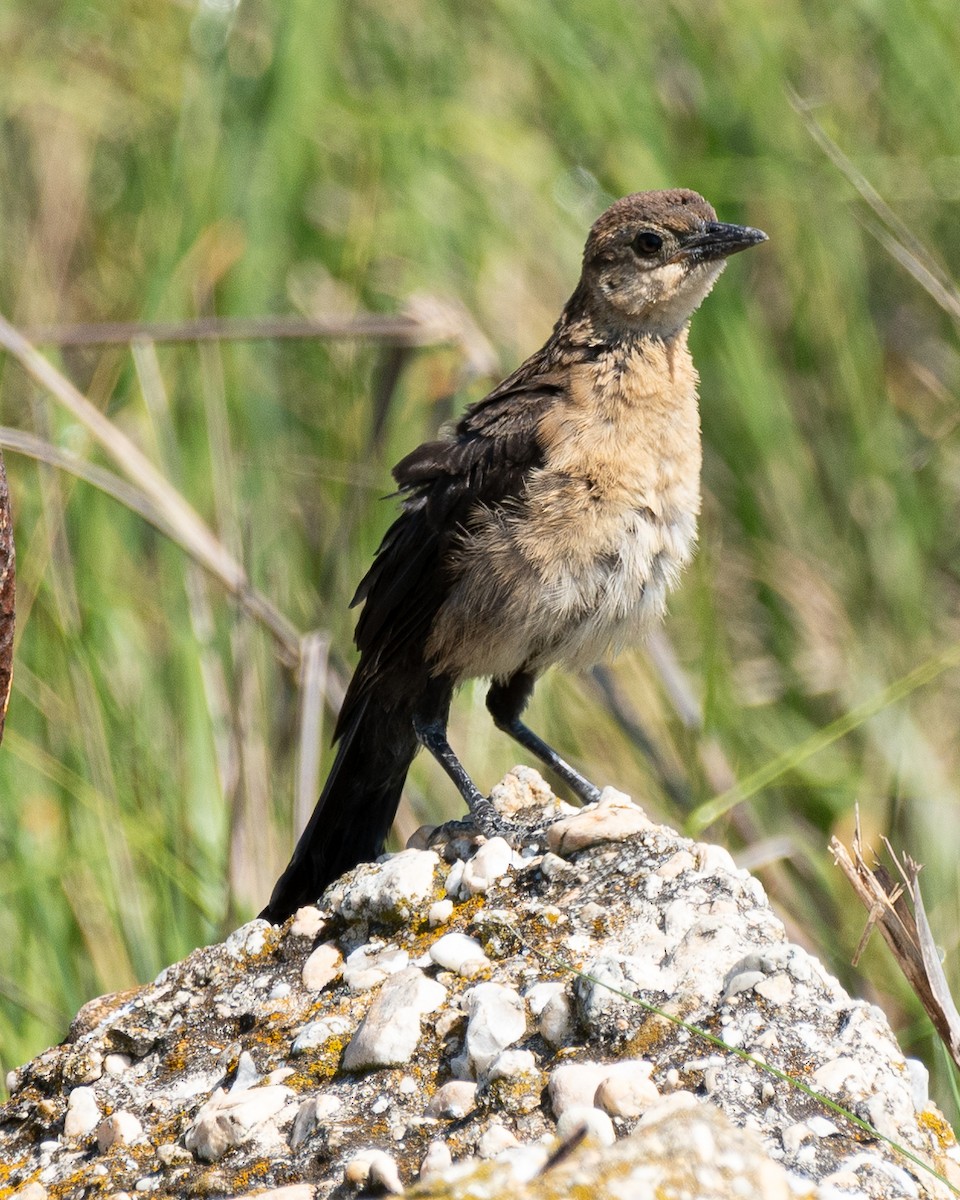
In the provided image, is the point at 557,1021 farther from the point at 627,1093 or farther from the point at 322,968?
the point at 322,968

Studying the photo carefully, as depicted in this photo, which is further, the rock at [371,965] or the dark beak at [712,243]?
the dark beak at [712,243]

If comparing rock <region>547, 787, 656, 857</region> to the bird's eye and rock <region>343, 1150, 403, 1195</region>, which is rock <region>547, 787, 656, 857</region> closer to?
rock <region>343, 1150, 403, 1195</region>

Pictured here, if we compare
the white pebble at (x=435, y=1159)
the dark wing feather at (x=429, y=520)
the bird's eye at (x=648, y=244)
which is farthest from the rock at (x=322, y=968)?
the bird's eye at (x=648, y=244)

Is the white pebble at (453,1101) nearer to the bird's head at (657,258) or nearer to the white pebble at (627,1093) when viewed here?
the white pebble at (627,1093)

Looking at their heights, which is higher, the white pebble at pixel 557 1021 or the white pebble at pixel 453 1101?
the white pebble at pixel 557 1021

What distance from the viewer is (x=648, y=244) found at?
159 inches

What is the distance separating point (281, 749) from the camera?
171 inches

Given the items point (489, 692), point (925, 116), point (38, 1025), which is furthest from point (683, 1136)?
point (925, 116)

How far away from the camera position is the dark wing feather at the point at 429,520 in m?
3.74

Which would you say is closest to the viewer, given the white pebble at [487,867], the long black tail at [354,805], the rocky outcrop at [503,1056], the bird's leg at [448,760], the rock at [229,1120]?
the rocky outcrop at [503,1056]

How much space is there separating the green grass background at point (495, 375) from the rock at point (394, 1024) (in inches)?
63.4

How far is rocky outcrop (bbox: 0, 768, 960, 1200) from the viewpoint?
1.84m

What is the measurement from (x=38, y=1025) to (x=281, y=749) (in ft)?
3.64

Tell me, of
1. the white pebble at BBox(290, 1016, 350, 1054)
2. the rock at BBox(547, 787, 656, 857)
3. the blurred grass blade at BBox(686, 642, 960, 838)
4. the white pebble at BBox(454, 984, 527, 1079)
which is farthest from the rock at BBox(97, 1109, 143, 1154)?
the blurred grass blade at BBox(686, 642, 960, 838)
